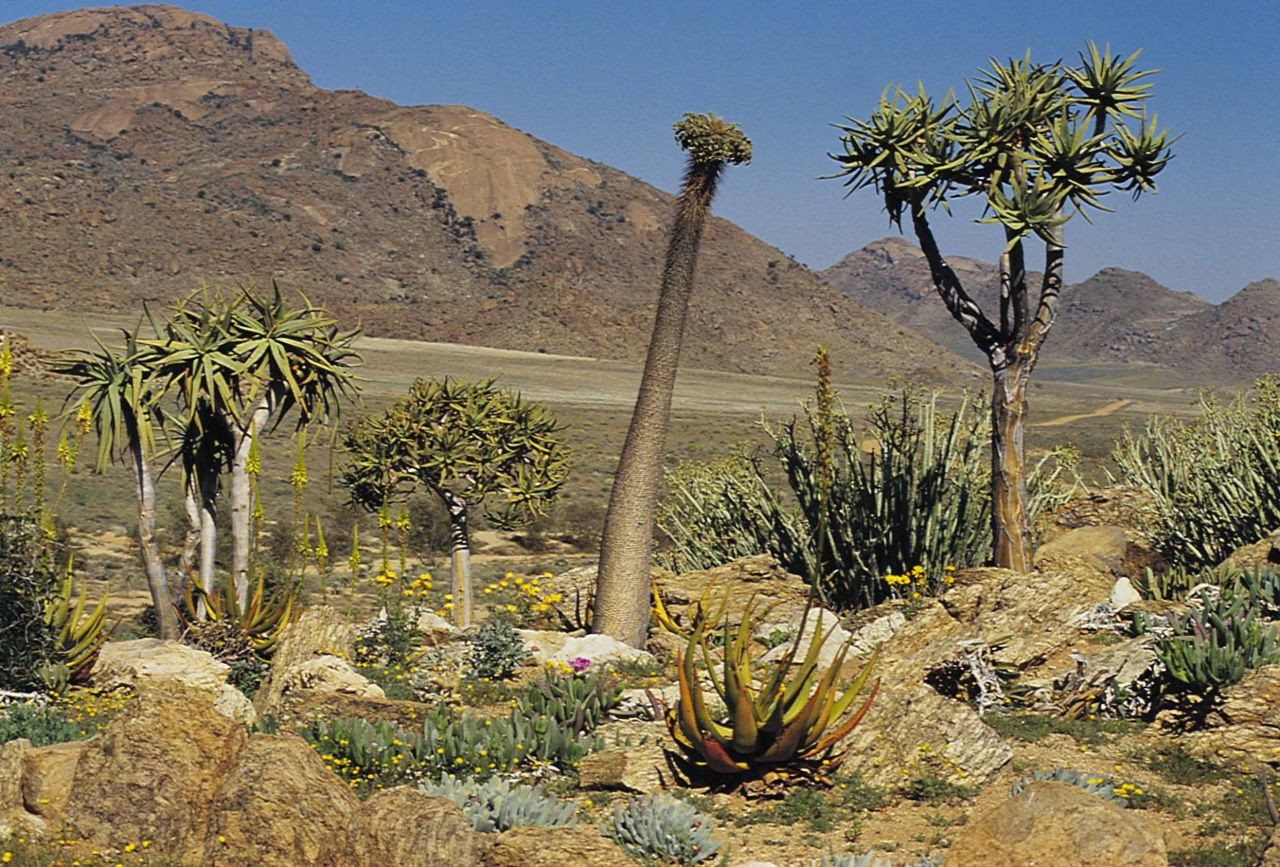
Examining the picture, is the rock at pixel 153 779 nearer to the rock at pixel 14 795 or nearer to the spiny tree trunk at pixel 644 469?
the rock at pixel 14 795

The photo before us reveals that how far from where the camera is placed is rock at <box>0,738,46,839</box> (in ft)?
19.2

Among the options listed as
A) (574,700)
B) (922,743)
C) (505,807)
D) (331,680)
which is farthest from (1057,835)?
(331,680)

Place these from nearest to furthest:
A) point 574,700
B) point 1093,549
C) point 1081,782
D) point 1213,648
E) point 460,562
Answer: point 1081,782
point 1213,648
point 574,700
point 1093,549
point 460,562

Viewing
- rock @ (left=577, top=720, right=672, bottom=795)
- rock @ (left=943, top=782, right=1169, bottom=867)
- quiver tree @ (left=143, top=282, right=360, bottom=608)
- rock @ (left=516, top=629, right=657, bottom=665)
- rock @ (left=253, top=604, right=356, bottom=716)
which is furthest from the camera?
quiver tree @ (left=143, top=282, right=360, bottom=608)

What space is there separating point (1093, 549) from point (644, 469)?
5.55m

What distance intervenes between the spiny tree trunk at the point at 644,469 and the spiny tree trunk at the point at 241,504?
3.33 meters

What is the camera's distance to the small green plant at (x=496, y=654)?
9.55m

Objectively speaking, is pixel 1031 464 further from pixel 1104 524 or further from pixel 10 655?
pixel 10 655

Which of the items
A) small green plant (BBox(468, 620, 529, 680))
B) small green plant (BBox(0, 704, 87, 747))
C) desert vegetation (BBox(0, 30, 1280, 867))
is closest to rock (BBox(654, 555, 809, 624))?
desert vegetation (BBox(0, 30, 1280, 867))

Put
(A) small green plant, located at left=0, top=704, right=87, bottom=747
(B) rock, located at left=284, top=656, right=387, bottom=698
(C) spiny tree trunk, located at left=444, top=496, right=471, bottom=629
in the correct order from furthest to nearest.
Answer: (C) spiny tree trunk, located at left=444, top=496, right=471, bottom=629, (B) rock, located at left=284, top=656, right=387, bottom=698, (A) small green plant, located at left=0, top=704, right=87, bottom=747

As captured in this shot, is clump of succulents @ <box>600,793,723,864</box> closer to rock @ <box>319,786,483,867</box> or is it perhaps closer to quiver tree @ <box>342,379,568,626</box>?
rock @ <box>319,786,483,867</box>

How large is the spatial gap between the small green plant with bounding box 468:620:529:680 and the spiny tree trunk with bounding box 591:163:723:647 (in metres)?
1.00

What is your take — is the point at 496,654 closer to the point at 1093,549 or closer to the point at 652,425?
the point at 652,425

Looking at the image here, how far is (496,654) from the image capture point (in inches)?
380
